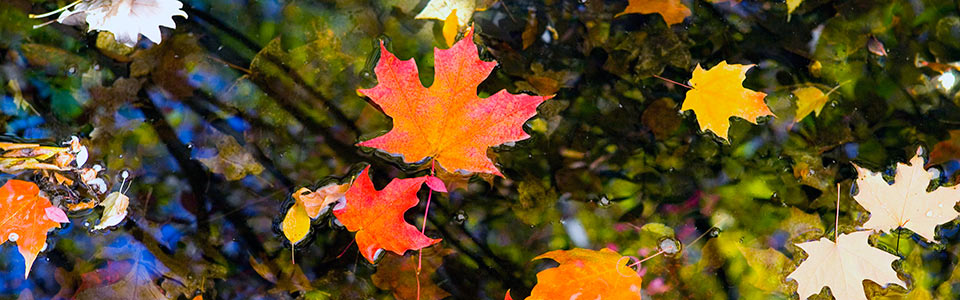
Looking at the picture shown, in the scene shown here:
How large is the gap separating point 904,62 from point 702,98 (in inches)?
17.7

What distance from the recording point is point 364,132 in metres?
1.05

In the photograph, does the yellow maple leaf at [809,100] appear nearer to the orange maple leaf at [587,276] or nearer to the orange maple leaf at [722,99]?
the orange maple leaf at [722,99]

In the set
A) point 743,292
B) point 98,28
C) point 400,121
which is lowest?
point 743,292

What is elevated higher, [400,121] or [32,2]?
[32,2]

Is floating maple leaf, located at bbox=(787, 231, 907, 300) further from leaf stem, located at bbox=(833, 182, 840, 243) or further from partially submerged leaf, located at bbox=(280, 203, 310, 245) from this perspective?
partially submerged leaf, located at bbox=(280, 203, 310, 245)

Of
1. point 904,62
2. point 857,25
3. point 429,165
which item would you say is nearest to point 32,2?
point 429,165

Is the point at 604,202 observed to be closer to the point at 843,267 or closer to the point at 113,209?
the point at 843,267

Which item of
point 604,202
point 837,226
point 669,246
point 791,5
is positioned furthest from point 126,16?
point 837,226

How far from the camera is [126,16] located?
1.02m

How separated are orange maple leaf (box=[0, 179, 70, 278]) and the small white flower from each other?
0.35 meters

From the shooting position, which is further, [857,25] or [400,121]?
[857,25]

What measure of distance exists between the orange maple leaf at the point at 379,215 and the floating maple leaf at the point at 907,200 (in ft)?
3.09

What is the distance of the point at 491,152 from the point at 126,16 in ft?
2.65

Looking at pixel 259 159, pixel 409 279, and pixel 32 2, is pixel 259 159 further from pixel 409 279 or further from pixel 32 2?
pixel 32 2
